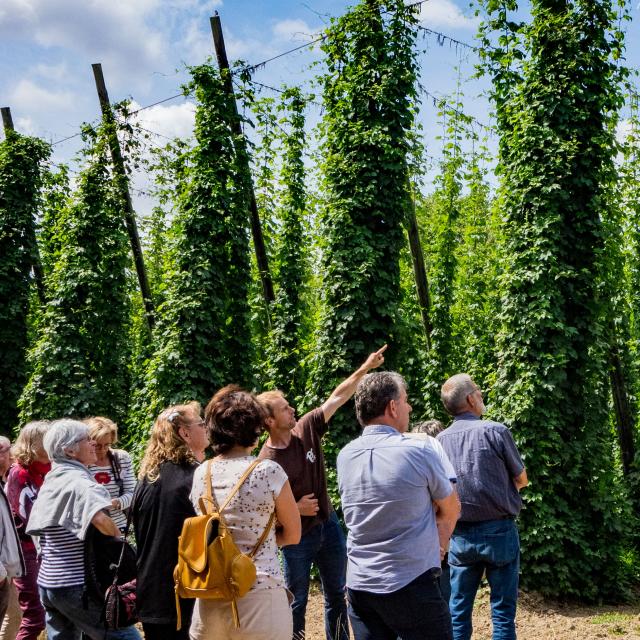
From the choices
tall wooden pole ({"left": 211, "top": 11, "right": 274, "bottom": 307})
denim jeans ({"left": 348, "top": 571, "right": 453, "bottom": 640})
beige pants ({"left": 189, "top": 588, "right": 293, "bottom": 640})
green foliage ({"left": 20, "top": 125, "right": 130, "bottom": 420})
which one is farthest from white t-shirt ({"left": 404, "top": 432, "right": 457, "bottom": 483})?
green foliage ({"left": 20, "top": 125, "right": 130, "bottom": 420})

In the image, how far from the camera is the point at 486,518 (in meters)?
4.22

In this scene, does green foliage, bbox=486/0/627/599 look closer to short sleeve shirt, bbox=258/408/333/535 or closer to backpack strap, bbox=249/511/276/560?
short sleeve shirt, bbox=258/408/333/535

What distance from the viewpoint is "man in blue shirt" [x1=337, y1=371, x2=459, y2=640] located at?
292 cm

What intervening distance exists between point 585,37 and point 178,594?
22.9 ft

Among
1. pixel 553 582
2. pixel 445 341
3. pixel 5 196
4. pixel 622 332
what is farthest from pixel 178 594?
pixel 5 196

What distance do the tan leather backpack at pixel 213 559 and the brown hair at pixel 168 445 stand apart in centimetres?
53

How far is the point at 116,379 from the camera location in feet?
40.3

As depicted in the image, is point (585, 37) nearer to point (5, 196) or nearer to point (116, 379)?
point (116, 379)

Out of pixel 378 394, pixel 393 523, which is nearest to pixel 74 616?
pixel 393 523

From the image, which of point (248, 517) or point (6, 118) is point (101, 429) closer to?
point (248, 517)

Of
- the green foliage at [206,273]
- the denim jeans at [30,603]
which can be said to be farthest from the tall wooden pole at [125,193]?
the denim jeans at [30,603]

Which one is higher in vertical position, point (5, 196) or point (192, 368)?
point (5, 196)

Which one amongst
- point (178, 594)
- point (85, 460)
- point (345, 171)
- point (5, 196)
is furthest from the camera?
point (5, 196)

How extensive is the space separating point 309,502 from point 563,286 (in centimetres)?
428
